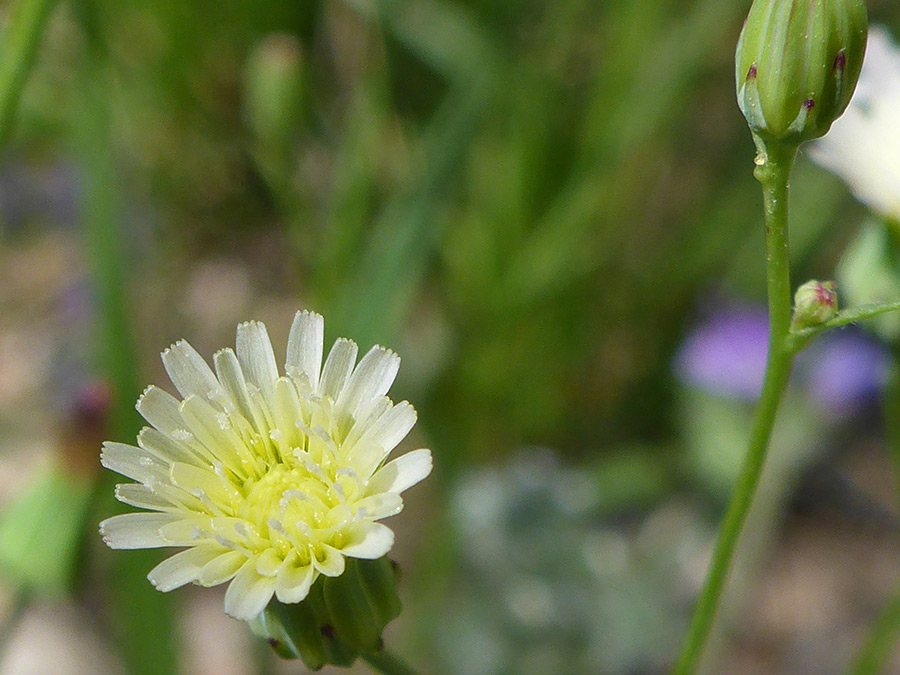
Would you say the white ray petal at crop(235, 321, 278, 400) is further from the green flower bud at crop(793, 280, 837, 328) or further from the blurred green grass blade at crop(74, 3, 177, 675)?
the blurred green grass blade at crop(74, 3, 177, 675)

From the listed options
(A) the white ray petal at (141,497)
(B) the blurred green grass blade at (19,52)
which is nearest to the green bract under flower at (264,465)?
(A) the white ray petal at (141,497)

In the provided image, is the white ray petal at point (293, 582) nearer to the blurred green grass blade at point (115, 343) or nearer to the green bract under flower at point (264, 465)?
the green bract under flower at point (264, 465)

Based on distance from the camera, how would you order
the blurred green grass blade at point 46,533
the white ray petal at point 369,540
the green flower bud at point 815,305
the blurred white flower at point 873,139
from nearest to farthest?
the white ray petal at point 369,540, the green flower bud at point 815,305, the blurred white flower at point 873,139, the blurred green grass blade at point 46,533

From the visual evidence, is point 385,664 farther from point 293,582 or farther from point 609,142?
point 609,142

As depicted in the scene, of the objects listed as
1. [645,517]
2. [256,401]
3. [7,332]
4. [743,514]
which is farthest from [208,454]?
[7,332]

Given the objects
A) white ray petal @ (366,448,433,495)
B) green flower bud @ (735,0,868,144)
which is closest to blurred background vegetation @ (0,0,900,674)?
white ray petal @ (366,448,433,495)

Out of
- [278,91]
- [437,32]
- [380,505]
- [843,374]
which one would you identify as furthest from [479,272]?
[380,505]
